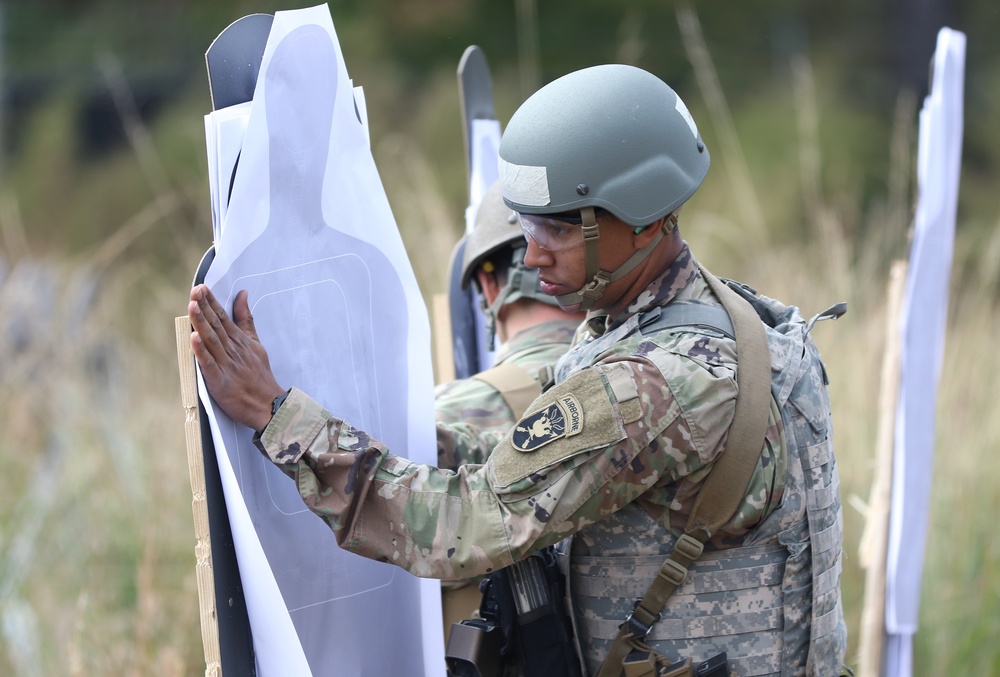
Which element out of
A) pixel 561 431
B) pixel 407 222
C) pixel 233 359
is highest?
pixel 407 222

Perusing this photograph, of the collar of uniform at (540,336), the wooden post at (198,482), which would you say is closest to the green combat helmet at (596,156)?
the wooden post at (198,482)

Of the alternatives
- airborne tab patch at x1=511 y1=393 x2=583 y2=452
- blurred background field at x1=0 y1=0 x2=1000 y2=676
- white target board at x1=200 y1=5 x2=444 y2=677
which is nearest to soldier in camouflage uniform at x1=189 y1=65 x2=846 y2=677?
airborne tab patch at x1=511 y1=393 x2=583 y2=452

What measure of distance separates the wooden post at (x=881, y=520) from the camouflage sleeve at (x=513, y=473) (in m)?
1.51

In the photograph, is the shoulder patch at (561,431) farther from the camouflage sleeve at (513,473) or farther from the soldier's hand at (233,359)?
the soldier's hand at (233,359)

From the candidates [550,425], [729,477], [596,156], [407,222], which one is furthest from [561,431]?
[407,222]

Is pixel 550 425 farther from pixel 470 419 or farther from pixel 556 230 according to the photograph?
pixel 470 419

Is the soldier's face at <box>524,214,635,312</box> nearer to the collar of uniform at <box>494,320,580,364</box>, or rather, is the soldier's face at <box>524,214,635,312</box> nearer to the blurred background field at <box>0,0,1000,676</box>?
the collar of uniform at <box>494,320,580,364</box>

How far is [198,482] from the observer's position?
1.76m

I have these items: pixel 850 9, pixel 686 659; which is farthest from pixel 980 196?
pixel 686 659

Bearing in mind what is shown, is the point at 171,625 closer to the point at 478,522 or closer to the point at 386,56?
the point at 478,522

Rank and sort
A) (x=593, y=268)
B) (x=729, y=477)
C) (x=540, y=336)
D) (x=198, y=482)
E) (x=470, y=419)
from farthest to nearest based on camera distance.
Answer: (x=540, y=336) < (x=470, y=419) < (x=593, y=268) < (x=729, y=477) < (x=198, y=482)

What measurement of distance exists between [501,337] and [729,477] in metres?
1.13

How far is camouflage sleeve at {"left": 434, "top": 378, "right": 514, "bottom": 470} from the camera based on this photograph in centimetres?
244

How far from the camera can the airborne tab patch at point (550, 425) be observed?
1817 millimetres
